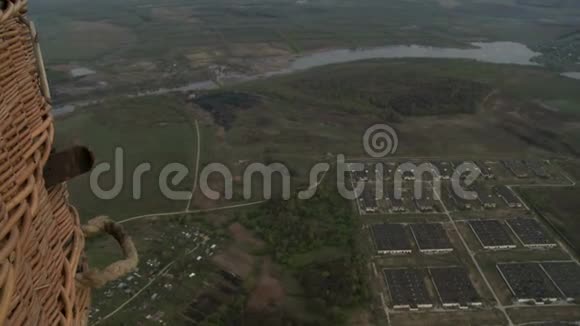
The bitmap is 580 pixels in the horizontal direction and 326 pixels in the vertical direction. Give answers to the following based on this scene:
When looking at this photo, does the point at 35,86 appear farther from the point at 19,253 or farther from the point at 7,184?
the point at 19,253

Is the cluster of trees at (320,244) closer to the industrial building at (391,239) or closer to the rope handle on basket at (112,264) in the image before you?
the industrial building at (391,239)

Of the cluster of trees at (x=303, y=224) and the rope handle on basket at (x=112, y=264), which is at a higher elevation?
the rope handle on basket at (x=112, y=264)

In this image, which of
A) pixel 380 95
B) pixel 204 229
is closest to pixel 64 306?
pixel 204 229

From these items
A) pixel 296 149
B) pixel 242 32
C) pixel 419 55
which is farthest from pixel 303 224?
pixel 242 32

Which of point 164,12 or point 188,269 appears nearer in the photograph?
point 188,269

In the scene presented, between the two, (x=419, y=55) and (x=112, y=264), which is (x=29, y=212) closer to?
(x=112, y=264)

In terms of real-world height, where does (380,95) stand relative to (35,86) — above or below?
below

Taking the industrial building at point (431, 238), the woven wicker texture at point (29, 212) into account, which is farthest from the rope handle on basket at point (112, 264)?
the industrial building at point (431, 238)
